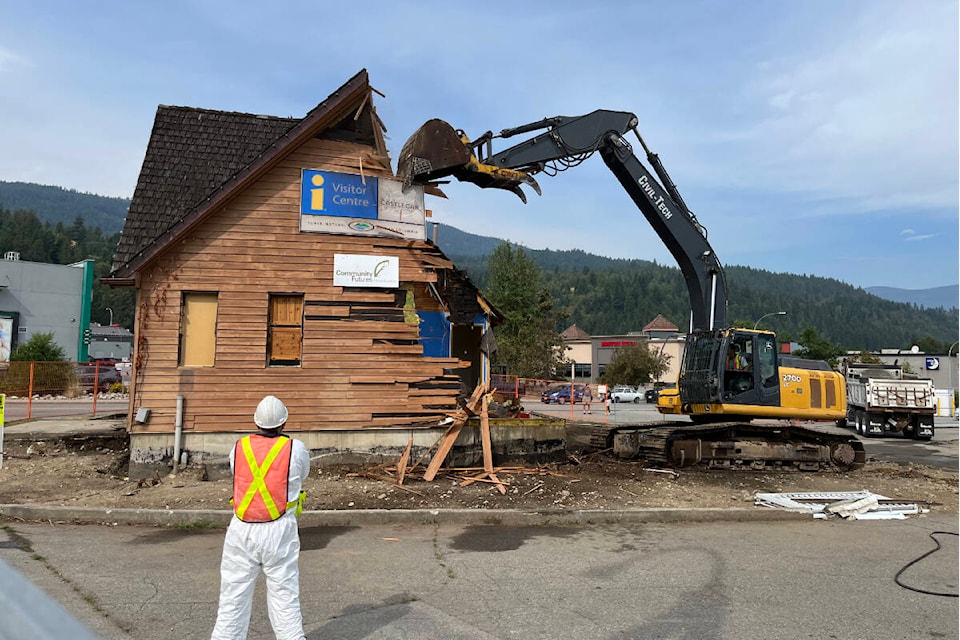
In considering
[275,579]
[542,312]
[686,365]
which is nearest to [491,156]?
[686,365]

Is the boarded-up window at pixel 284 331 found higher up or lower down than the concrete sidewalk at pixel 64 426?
higher up

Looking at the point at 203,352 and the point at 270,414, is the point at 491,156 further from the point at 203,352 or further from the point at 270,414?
the point at 270,414

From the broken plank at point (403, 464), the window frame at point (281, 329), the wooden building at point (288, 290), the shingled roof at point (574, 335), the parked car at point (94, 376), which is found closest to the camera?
the broken plank at point (403, 464)

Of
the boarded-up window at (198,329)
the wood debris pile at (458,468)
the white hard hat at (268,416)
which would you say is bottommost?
the wood debris pile at (458,468)

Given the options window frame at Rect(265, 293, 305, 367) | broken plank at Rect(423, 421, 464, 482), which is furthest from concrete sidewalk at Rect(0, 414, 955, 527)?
window frame at Rect(265, 293, 305, 367)

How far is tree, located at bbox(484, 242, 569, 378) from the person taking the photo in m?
51.7

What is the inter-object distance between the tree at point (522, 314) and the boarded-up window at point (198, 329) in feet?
131

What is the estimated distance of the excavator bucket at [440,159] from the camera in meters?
12.3

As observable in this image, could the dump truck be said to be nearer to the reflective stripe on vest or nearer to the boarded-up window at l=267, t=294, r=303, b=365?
the boarded-up window at l=267, t=294, r=303, b=365

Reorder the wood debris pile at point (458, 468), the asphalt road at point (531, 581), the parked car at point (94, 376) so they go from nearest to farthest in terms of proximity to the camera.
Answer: the asphalt road at point (531, 581)
the wood debris pile at point (458, 468)
the parked car at point (94, 376)

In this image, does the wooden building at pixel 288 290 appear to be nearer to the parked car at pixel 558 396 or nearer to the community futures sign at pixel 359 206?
the community futures sign at pixel 359 206

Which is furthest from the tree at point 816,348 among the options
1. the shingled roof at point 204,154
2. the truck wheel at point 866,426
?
the shingled roof at point 204,154

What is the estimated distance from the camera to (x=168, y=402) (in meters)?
11.3

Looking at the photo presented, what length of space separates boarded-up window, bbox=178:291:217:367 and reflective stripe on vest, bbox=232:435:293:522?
7566 millimetres
